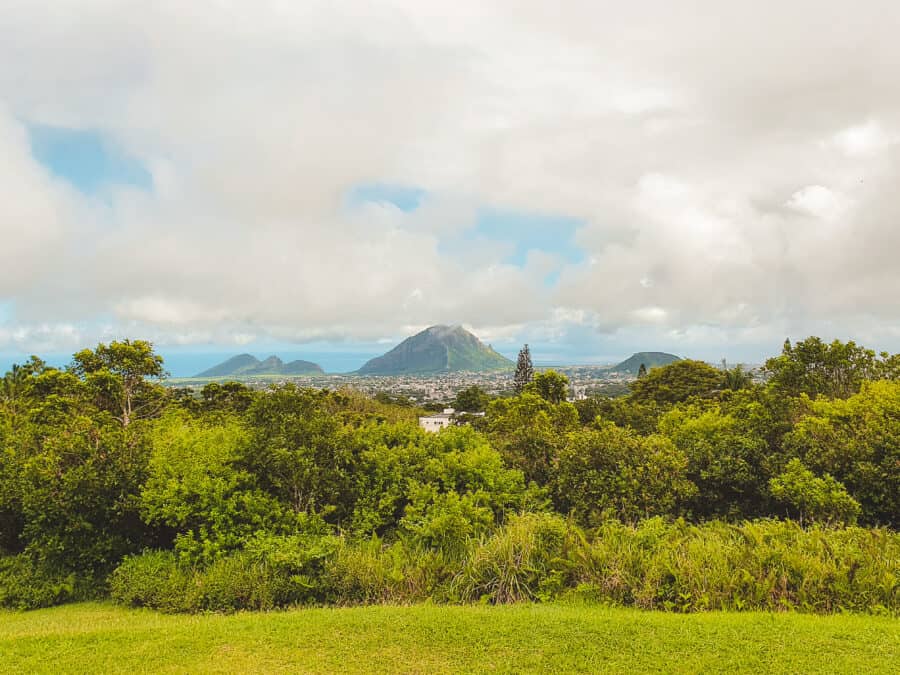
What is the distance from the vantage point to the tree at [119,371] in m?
19.1

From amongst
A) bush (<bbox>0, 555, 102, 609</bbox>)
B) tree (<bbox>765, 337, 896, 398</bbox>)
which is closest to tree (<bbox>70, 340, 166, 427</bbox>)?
bush (<bbox>0, 555, 102, 609</bbox>)

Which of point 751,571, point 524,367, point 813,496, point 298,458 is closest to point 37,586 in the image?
point 298,458

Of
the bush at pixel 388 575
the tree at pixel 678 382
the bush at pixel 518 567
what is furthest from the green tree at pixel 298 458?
the tree at pixel 678 382

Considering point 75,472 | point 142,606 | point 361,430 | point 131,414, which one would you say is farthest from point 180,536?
point 131,414

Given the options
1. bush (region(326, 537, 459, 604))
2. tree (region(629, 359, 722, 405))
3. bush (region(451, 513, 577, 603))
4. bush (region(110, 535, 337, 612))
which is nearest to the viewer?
bush (region(451, 513, 577, 603))

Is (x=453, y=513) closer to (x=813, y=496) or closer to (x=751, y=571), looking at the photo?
(x=751, y=571)

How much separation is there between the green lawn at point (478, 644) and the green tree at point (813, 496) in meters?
3.83

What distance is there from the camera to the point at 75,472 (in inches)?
367

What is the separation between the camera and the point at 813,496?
902 centimetres

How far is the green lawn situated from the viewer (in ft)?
15.8

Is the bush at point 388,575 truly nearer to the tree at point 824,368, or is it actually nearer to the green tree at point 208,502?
the green tree at point 208,502

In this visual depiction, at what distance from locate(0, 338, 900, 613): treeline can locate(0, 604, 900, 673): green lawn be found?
0.82 m

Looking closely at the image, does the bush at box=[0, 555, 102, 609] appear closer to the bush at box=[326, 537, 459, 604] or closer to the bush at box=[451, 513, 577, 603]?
the bush at box=[326, 537, 459, 604]

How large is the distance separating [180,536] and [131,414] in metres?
→ 12.5
